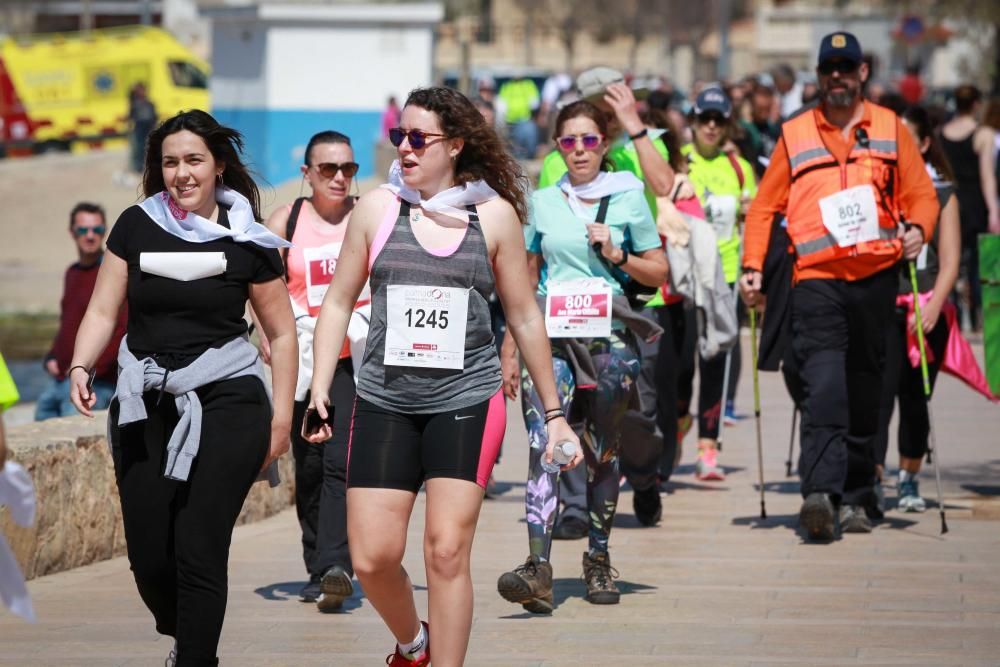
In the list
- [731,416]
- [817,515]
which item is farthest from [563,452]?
[731,416]

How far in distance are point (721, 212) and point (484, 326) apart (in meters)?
5.73

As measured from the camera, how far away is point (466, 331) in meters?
5.57

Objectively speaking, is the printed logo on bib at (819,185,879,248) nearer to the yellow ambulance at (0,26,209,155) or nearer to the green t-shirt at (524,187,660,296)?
the green t-shirt at (524,187,660,296)

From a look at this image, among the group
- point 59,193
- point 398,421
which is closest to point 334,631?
point 398,421

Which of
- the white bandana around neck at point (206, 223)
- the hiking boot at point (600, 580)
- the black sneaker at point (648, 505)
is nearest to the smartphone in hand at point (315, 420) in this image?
the white bandana around neck at point (206, 223)

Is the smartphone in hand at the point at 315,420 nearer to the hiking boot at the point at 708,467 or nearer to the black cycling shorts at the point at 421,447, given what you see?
the black cycling shorts at the point at 421,447

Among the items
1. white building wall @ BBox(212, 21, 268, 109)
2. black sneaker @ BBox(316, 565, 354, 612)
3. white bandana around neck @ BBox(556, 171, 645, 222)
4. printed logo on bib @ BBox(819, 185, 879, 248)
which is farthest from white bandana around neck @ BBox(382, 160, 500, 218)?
white building wall @ BBox(212, 21, 268, 109)

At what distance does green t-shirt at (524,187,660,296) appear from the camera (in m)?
7.51

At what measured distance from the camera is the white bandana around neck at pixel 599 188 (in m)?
7.53

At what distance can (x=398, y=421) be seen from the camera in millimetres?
5566

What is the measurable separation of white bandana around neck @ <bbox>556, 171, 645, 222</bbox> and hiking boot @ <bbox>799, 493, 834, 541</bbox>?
5.89 feet

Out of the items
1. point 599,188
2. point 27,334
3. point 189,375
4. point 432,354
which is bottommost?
point 27,334

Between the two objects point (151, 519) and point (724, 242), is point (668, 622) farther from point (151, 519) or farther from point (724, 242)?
point (724, 242)

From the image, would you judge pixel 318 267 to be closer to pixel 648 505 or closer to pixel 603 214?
pixel 603 214
